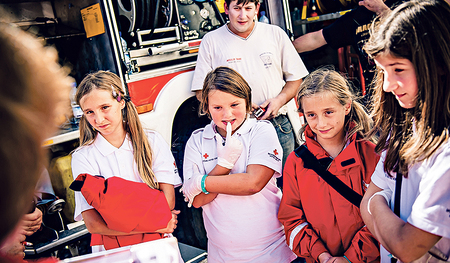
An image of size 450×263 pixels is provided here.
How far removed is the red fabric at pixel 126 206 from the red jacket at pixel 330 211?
2.39 feet

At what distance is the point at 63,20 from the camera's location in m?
3.10

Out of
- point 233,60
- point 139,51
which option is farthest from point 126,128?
point 233,60

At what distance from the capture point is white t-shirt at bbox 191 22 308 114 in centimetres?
271

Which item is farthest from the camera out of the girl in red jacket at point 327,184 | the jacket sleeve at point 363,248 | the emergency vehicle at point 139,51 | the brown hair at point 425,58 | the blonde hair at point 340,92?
the emergency vehicle at point 139,51

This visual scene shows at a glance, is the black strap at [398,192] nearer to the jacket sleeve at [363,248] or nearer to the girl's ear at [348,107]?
the jacket sleeve at [363,248]

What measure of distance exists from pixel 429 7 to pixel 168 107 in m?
2.14

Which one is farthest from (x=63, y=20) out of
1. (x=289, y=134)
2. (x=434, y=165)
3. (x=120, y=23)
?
(x=434, y=165)

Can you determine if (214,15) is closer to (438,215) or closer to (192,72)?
(192,72)

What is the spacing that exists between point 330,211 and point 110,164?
4.25 feet

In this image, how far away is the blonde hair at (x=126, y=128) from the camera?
6.36ft

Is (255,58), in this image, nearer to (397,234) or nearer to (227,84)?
(227,84)

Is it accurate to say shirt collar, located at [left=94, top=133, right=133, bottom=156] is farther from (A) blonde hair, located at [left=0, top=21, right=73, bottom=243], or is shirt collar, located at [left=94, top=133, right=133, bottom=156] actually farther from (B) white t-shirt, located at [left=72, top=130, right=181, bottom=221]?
(A) blonde hair, located at [left=0, top=21, right=73, bottom=243]

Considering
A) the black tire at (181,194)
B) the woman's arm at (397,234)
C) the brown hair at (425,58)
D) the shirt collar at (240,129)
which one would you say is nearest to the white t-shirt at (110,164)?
the shirt collar at (240,129)

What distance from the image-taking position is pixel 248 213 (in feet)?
6.17
